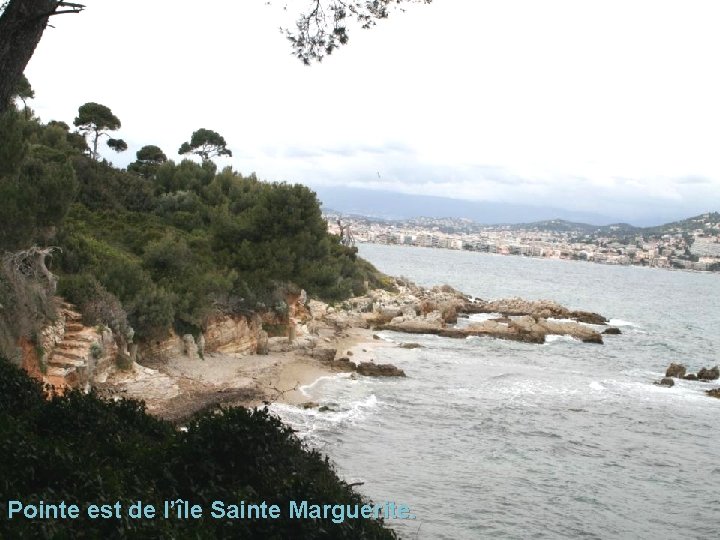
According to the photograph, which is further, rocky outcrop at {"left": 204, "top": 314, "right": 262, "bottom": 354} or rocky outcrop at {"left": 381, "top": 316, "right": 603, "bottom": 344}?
rocky outcrop at {"left": 381, "top": 316, "right": 603, "bottom": 344}

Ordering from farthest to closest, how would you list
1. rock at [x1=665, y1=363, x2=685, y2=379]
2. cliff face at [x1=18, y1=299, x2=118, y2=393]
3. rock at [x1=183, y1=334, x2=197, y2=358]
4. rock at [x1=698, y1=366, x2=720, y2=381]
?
rock at [x1=665, y1=363, x2=685, y2=379] < rock at [x1=698, y1=366, x2=720, y2=381] < rock at [x1=183, y1=334, x2=197, y2=358] < cliff face at [x1=18, y1=299, x2=118, y2=393]

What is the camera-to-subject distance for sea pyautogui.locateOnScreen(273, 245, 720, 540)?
1242 cm

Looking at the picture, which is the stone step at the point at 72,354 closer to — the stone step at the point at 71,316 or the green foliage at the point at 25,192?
the stone step at the point at 71,316

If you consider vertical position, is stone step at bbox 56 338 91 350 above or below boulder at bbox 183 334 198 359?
above

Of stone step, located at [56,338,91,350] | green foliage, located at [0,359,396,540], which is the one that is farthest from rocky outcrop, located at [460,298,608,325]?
green foliage, located at [0,359,396,540]

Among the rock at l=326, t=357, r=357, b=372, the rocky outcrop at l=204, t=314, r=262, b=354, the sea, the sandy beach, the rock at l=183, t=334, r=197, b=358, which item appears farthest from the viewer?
the rock at l=326, t=357, r=357, b=372

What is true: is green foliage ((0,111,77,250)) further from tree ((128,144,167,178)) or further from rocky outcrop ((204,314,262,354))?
tree ((128,144,167,178))

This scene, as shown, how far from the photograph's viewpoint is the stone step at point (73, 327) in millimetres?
15234

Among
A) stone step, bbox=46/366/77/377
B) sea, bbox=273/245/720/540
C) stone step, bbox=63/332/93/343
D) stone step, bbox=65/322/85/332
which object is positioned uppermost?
stone step, bbox=65/322/85/332

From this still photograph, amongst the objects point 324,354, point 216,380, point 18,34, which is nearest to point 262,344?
point 324,354

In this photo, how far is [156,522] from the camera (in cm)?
412

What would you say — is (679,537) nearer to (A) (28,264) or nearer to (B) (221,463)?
(B) (221,463)

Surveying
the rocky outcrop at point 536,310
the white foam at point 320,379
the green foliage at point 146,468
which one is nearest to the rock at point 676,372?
the white foam at point 320,379

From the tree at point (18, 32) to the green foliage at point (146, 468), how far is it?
3.31 m
